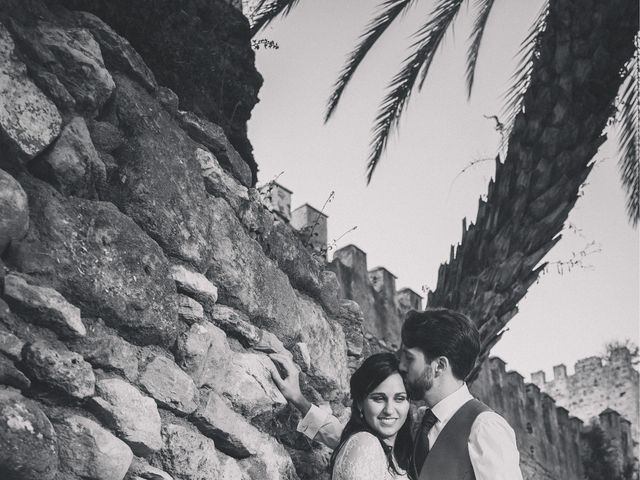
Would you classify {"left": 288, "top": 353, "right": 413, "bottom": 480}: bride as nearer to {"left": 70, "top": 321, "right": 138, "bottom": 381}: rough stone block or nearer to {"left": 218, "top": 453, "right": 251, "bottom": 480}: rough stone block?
{"left": 218, "top": 453, "right": 251, "bottom": 480}: rough stone block

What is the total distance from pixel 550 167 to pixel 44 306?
374 centimetres

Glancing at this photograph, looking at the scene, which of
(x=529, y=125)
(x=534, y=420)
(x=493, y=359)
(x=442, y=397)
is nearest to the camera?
(x=442, y=397)

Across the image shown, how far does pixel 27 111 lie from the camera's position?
224 centimetres

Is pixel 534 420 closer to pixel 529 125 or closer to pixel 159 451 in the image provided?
pixel 529 125

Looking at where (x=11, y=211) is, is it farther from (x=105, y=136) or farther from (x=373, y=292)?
(x=373, y=292)

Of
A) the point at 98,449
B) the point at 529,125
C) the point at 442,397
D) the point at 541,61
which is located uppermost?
the point at 541,61

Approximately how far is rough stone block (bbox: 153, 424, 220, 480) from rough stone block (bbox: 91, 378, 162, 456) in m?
0.05

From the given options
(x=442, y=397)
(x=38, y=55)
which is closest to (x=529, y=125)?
Result: (x=442, y=397)

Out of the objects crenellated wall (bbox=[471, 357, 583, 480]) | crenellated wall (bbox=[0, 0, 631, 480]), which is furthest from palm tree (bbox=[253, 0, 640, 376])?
crenellated wall (bbox=[471, 357, 583, 480])

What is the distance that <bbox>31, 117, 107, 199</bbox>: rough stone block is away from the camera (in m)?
2.31

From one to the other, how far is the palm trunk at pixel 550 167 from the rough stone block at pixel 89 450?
3179 mm

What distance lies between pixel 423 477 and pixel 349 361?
3.63ft

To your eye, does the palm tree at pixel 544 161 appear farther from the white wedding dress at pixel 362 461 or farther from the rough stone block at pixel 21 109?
the rough stone block at pixel 21 109

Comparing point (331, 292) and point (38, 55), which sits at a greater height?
point (331, 292)
